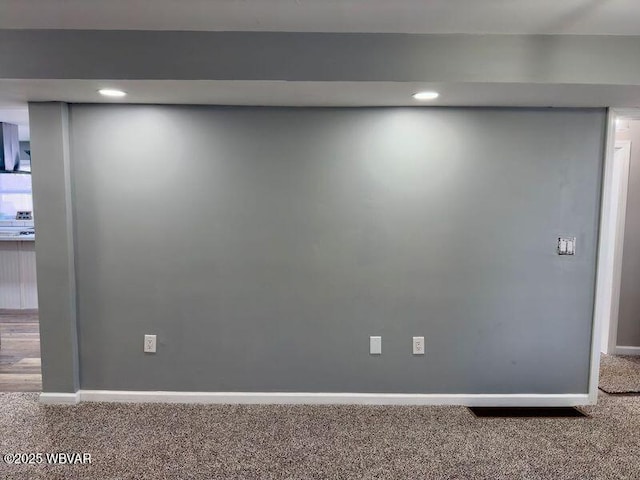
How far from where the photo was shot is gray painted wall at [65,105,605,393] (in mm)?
2656

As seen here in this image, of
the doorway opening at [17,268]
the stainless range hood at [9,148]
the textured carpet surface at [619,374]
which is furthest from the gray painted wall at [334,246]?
the stainless range hood at [9,148]

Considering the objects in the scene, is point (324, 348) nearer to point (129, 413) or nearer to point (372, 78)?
Answer: point (129, 413)

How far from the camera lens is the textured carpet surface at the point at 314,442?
211 cm

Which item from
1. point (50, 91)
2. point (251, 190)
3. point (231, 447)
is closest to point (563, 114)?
point (251, 190)

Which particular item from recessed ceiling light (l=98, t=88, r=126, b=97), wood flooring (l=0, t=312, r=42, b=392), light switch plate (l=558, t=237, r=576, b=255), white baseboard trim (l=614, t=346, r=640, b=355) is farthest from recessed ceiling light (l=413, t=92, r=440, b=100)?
wood flooring (l=0, t=312, r=42, b=392)

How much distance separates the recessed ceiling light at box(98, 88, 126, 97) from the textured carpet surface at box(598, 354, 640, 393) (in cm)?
397

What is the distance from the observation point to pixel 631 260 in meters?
3.72

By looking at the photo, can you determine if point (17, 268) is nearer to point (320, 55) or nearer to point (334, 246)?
point (334, 246)

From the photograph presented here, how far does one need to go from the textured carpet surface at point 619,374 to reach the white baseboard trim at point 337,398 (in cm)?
49

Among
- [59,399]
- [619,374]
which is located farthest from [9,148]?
[619,374]

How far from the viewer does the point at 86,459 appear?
7.18 ft

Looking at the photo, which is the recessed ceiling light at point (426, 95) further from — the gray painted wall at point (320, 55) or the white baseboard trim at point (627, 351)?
the white baseboard trim at point (627, 351)

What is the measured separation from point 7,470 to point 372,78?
2795 mm

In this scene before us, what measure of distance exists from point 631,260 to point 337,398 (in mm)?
3069
